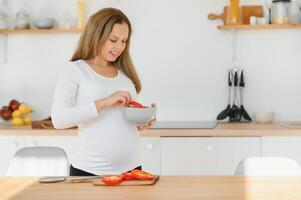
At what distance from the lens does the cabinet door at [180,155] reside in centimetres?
350

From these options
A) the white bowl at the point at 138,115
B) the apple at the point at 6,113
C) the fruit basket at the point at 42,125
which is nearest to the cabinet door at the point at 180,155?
the fruit basket at the point at 42,125

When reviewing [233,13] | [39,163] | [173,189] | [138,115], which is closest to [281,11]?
[233,13]

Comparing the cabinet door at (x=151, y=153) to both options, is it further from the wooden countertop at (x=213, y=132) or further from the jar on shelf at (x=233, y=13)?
the jar on shelf at (x=233, y=13)

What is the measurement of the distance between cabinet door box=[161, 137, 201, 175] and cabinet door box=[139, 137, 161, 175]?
2 cm

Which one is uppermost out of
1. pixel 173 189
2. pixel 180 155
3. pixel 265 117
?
pixel 173 189

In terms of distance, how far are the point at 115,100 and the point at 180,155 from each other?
48.5 inches

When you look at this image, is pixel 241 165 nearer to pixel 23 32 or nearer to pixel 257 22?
pixel 257 22

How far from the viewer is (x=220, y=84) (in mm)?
4113

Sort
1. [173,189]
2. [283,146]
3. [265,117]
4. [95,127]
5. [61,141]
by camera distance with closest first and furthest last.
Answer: [173,189], [95,127], [283,146], [61,141], [265,117]

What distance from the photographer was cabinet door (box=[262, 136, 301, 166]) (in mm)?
3453

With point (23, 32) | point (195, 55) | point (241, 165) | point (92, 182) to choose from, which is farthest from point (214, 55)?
point (92, 182)

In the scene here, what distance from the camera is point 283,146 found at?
3459 mm

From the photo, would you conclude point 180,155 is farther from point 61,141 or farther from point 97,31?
point 97,31

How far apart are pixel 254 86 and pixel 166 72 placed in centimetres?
62
